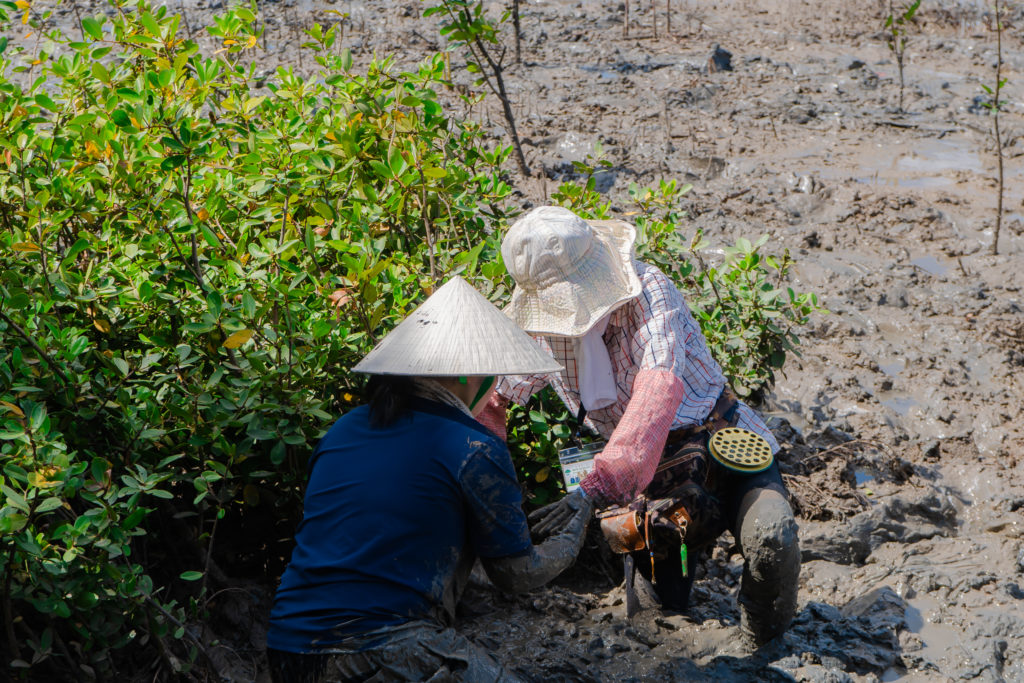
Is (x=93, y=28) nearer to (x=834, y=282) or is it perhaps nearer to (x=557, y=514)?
(x=557, y=514)

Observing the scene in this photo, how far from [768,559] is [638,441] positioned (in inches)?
21.8

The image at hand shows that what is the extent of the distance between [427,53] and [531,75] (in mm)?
963

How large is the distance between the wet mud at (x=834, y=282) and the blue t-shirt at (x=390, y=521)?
2.92 feet

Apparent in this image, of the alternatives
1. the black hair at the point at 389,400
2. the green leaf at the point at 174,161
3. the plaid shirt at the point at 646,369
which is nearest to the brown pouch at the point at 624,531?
the plaid shirt at the point at 646,369

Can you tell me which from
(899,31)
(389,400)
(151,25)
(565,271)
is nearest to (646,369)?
(565,271)

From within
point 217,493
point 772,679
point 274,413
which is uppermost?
point 274,413

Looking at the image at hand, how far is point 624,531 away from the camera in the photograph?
2541 mm

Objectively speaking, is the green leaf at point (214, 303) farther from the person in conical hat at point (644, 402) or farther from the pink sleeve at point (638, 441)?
the pink sleeve at point (638, 441)

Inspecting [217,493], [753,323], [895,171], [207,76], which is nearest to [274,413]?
[217,493]

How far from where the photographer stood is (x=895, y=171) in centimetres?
656

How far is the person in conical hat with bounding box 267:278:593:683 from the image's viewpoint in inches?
75.9

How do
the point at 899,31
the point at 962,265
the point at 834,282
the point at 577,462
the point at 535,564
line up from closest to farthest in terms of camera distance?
the point at 535,564, the point at 577,462, the point at 834,282, the point at 962,265, the point at 899,31

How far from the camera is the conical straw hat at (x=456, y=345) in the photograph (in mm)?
2029

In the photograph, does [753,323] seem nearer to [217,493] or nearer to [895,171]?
[217,493]
